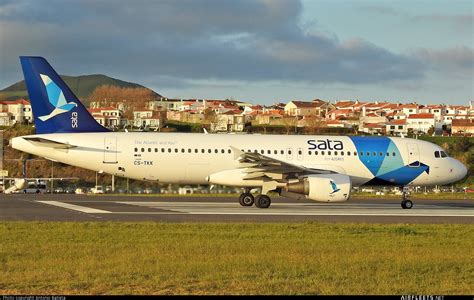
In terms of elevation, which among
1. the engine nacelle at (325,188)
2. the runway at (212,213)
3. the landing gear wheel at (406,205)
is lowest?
the runway at (212,213)

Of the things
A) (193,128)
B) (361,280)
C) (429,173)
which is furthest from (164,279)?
(193,128)

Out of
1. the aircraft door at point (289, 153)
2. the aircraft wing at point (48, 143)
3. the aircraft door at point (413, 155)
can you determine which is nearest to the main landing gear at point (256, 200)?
the aircraft door at point (289, 153)

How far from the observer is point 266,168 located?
34.6 metres

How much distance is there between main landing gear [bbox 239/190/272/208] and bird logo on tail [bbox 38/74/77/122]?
8237mm

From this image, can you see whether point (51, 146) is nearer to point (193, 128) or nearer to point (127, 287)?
point (127, 287)

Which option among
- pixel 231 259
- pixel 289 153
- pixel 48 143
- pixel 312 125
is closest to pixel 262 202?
pixel 289 153

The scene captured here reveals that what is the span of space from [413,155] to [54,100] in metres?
15.8

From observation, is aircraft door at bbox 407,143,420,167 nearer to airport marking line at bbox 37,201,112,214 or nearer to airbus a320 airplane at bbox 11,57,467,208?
airbus a320 airplane at bbox 11,57,467,208

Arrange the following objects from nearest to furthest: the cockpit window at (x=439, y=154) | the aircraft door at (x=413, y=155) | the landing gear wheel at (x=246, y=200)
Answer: the landing gear wheel at (x=246, y=200) → the aircraft door at (x=413, y=155) → the cockpit window at (x=439, y=154)

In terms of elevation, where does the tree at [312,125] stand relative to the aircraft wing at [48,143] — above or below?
above

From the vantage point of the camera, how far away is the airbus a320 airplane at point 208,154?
35000mm

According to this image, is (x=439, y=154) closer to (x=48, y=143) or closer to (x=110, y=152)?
(x=110, y=152)

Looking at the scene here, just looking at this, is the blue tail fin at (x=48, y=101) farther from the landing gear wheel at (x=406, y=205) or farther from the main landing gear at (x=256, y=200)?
the landing gear wheel at (x=406, y=205)

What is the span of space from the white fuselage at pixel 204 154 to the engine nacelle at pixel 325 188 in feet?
11.0
